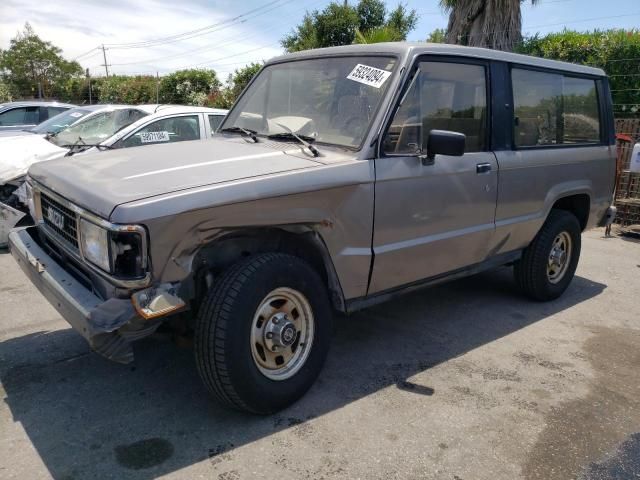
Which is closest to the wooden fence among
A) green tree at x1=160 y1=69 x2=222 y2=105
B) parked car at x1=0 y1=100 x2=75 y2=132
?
parked car at x1=0 y1=100 x2=75 y2=132

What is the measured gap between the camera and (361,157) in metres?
3.26

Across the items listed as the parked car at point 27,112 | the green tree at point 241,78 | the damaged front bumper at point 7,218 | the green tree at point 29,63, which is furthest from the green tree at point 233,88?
the green tree at point 29,63

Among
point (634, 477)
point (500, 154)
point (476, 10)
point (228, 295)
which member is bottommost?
point (634, 477)

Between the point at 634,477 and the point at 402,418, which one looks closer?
the point at 634,477

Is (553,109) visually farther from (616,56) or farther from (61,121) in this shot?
(61,121)

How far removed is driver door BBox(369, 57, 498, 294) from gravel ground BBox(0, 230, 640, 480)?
655 millimetres

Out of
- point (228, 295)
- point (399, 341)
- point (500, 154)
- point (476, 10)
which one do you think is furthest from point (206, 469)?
point (476, 10)

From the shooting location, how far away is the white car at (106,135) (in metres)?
6.33

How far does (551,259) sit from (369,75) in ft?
9.00

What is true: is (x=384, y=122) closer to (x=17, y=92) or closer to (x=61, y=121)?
(x=61, y=121)

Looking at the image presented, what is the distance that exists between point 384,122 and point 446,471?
1.97 metres

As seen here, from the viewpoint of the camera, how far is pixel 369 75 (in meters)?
3.53

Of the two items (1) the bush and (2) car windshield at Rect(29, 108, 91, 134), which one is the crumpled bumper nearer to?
(2) car windshield at Rect(29, 108, 91, 134)

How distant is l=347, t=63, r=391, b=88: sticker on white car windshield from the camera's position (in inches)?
137
